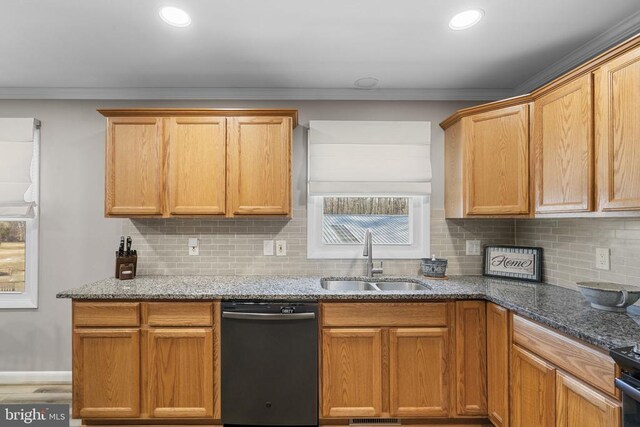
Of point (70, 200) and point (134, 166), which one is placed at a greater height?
point (134, 166)

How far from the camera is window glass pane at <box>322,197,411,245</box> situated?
292 cm

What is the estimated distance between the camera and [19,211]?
9.16ft

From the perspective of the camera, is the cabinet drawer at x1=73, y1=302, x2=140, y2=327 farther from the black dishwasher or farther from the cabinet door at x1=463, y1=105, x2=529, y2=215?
the cabinet door at x1=463, y1=105, x2=529, y2=215

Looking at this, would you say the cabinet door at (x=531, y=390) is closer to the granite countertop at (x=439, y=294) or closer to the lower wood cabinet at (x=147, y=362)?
the granite countertop at (x=439, y=294)

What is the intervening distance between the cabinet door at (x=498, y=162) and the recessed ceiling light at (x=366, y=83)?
0.77 meters

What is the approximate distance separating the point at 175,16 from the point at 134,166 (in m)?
1.15

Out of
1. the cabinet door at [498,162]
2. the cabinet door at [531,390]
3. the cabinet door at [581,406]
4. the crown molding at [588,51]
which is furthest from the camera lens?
the cabinet door at [498,162]

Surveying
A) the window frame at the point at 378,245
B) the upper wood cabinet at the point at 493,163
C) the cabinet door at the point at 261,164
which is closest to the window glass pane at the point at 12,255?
the cabinet door at the point at 261,164

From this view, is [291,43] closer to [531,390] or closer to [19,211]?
[531,390]

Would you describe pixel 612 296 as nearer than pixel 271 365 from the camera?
Yes

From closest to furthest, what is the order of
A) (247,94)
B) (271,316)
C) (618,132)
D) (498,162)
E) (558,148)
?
(618,132) → (558,148) → (271,316) → (498,162) → (247,94)

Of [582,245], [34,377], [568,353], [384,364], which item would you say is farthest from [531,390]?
[34,377]

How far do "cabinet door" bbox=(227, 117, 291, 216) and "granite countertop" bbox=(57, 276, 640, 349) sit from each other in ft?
1.87

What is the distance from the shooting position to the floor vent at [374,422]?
2182 mm
